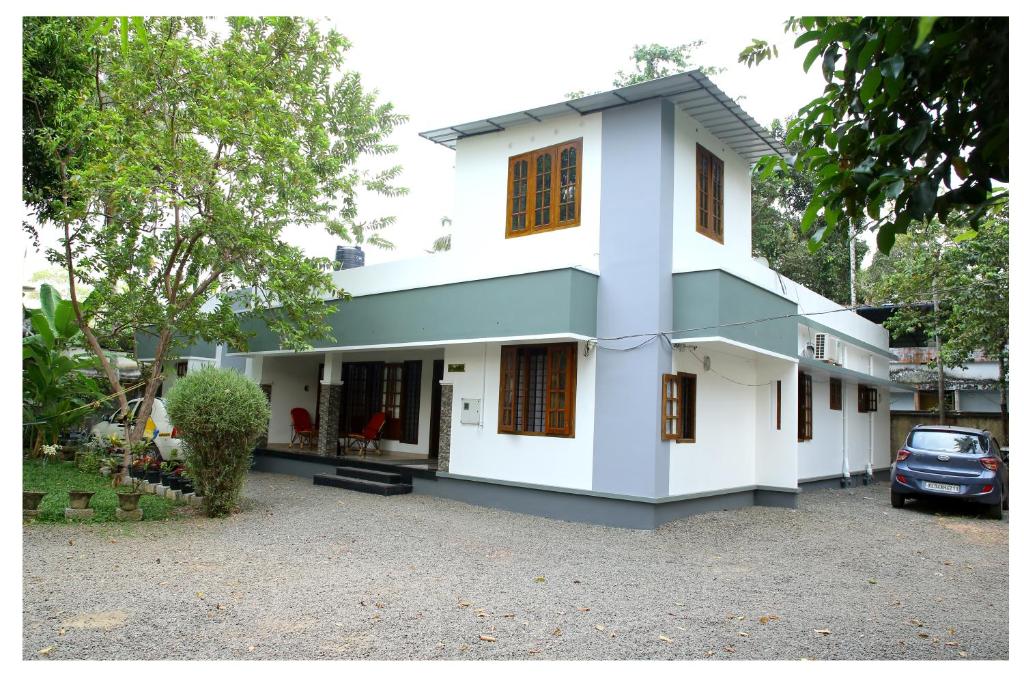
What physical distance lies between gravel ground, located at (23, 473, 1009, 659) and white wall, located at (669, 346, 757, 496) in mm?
738

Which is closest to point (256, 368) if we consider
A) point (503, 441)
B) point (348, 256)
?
point (348, 256)

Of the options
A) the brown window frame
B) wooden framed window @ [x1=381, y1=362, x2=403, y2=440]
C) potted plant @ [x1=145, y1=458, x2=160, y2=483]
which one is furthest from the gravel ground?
wooden framed window @ [x1=381, y1=362, x2=403, y2=440]

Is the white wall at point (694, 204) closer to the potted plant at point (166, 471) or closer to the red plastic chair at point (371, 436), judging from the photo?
the red plastic chair at point (371, 436)

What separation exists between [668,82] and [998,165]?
6.98 metres

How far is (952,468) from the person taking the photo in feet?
40.3

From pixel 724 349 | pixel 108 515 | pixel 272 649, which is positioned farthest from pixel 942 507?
pixel 108 515

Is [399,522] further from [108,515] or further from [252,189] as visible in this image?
[252,189]

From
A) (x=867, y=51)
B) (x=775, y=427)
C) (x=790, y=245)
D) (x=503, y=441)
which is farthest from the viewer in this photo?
(x=790, y=245)

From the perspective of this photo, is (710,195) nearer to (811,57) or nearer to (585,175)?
(585,175)

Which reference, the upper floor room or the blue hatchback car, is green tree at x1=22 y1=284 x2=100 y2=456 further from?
the blue hatchback car

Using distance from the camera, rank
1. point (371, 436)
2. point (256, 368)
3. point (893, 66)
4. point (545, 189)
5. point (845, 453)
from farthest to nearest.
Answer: point (256, 368) → point (845, 453) → point (371, 436) → point (545, 189) → point (893, 66)

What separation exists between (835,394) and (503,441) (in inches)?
363

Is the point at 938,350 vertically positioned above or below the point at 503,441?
above

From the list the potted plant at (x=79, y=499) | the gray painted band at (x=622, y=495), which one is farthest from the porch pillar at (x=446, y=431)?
the potted plant at (x=79, y=499)
